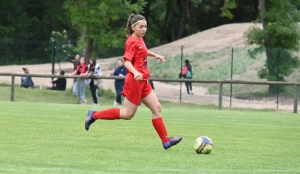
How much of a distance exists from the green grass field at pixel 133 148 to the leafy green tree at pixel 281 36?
54.2 ft

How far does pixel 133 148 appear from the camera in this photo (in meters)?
11.7

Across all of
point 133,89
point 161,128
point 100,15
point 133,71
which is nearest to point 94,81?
point 100,15

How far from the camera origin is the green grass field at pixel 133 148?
9.27 metres

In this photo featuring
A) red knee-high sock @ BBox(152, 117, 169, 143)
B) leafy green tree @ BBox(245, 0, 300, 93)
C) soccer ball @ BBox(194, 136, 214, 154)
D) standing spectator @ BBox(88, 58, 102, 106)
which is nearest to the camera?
soccer ball @ BBox(194, 136, 214, 154)

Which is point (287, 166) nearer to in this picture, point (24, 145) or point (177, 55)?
point (24, 145)

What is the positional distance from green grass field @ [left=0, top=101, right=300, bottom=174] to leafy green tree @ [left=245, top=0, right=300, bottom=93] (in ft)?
54.2

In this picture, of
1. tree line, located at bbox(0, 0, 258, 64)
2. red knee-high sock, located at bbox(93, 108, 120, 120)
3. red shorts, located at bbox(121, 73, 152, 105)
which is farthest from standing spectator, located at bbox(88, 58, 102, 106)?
tree line, located at bbox(0, 0, 258, 64)

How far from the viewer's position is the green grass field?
9.27 meters

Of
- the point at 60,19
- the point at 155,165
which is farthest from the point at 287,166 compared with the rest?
the point at 60,19

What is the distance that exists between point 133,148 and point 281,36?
24941 millimetres

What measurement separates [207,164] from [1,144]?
3.23 m

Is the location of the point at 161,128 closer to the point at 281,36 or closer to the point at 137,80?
the point at 137,80

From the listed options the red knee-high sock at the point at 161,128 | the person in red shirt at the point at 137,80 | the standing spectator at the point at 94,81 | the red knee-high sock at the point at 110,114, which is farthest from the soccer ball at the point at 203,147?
the standing spectator at the point at 94,81

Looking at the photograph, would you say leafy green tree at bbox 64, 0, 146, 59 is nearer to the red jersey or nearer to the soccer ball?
the red jersey
